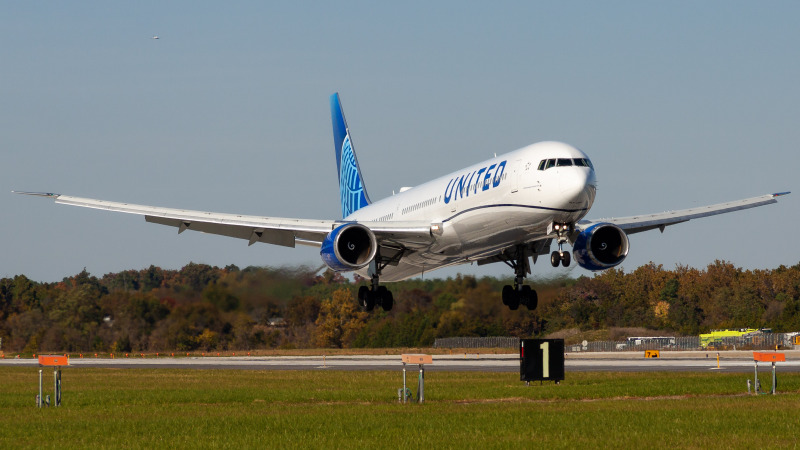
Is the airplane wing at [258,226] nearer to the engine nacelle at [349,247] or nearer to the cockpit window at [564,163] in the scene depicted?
the engine nacelle at [349,247]

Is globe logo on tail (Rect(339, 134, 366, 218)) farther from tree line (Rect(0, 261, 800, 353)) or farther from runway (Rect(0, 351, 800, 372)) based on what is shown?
runway (Rect(0, 351, 800, 372))

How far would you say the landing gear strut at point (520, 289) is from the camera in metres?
45.2

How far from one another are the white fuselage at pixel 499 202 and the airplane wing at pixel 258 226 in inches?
43.2

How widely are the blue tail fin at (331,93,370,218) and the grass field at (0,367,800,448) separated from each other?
10.1m

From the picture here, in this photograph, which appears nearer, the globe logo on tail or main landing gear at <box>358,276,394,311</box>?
main landing gear at <box>358,276,394,311</box>

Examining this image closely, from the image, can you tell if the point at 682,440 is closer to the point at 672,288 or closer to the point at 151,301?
the point at 151,301

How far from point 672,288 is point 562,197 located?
80.6 metres

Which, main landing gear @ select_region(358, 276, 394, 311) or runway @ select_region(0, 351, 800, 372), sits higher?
main landing gear @ select_region(358, 276, 394, 311)

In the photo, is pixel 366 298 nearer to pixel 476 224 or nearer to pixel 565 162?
pixel 476 224

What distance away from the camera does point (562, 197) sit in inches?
1364

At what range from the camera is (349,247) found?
4216 centimetres

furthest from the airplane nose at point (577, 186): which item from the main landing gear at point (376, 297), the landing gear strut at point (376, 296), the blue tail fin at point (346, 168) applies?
the blue tail fin at point (346, 168)

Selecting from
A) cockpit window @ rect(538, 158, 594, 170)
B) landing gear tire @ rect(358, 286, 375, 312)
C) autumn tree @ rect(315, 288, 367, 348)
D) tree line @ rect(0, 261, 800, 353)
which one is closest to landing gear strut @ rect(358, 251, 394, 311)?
landing gear tire @ rect(358, 286, 375, 312)

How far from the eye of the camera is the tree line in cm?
5650
